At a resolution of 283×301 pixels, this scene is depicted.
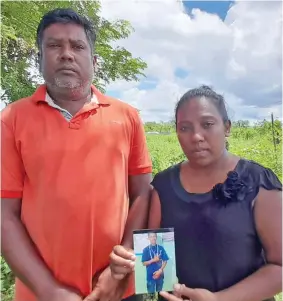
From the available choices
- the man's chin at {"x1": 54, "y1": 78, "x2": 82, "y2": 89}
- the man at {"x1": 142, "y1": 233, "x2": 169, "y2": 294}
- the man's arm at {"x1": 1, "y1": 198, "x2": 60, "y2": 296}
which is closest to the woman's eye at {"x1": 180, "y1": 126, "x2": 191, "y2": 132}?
the man at {"x1": 142, "y1": 233, "x2": 169, "y2": 294}

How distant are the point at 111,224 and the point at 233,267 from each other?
1.61ft

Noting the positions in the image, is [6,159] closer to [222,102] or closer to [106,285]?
[106,285]

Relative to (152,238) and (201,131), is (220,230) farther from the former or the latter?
(201,131)

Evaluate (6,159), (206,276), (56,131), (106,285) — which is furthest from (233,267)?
(6,159)

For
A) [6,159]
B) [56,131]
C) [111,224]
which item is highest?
[56,131]

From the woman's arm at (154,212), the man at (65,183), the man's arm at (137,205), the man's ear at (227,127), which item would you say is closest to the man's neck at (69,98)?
the man at (65,183)

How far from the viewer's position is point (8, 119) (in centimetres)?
149

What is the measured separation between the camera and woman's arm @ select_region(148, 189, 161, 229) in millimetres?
1420

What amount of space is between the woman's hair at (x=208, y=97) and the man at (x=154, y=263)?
0.48 metres

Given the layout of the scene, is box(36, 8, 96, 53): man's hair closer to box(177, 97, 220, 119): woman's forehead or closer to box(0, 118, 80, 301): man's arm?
box(0, 118, 80, 301): man's arm

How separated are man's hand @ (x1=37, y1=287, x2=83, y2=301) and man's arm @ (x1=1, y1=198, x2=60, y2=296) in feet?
0.05

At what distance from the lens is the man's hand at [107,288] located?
1.41 m

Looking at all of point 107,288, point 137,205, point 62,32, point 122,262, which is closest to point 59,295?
point 107,288

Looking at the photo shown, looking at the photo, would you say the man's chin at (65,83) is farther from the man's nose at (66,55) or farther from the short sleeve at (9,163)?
the short sleeve at (9,163)
